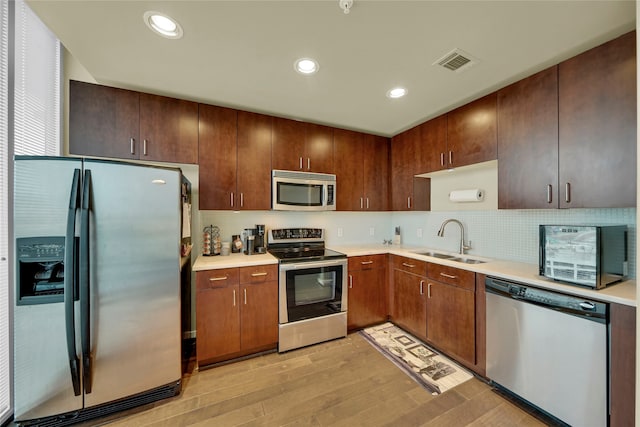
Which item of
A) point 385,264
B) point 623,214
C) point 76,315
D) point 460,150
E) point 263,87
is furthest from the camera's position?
point 385,264

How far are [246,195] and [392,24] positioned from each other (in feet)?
6.20

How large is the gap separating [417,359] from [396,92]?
2.53 m

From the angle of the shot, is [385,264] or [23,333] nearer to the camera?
[23,333]

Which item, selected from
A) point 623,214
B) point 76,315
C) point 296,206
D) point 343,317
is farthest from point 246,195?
point 623,214

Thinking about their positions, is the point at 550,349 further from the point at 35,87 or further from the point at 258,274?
the point at 35,87

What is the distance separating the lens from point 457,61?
5.41ft

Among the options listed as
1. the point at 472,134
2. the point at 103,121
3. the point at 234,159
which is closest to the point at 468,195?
the point at 472,134

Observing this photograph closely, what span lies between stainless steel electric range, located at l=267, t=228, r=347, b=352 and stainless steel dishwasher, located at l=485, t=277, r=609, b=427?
1.35 m

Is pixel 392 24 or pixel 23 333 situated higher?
pixel 392 24

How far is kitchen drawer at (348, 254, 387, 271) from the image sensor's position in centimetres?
266

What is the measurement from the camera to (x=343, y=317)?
2.56m

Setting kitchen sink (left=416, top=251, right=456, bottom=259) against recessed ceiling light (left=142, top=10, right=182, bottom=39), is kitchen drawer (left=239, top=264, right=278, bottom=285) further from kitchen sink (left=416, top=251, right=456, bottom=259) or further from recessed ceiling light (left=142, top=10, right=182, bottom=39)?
recessed ceiling light (left=142, top=10, right=182, bottom=39)

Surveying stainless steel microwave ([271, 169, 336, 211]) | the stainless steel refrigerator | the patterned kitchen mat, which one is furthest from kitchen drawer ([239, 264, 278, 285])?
the patterned kitchen mat

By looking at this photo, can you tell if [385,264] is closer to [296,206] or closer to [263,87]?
[296,206]
